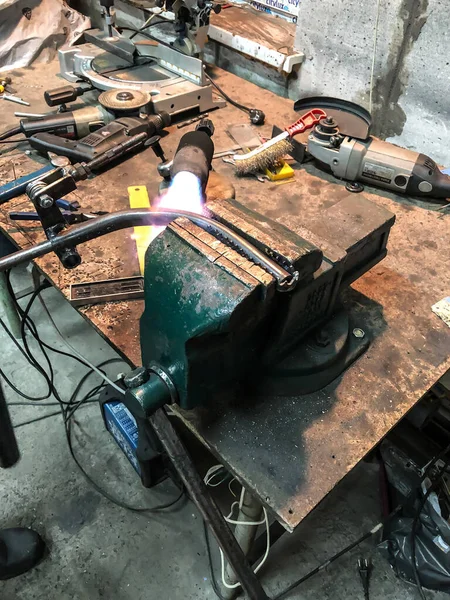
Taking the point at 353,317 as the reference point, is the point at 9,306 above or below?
below

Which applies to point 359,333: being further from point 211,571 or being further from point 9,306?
point 9,306

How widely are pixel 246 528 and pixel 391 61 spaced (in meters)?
1.31

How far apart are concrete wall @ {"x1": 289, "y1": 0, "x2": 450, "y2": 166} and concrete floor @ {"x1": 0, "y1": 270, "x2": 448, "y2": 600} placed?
1.01 meters

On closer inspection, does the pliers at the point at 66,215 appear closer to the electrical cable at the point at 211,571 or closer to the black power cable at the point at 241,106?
the black power cable at the point at 241,106

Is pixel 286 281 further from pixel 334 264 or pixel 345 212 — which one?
pixel 345 212

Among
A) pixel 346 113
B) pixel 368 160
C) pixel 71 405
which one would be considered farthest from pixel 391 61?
pixel 71 405

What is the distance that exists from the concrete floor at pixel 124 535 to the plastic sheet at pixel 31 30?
4.93 feet

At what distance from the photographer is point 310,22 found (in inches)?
59.1

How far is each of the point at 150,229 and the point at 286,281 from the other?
0.53m

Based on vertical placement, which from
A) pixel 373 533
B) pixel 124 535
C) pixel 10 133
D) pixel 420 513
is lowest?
pixel 124 535

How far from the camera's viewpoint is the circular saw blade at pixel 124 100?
1.35 m

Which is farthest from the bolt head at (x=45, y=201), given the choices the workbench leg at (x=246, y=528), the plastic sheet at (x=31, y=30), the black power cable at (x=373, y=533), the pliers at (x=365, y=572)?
the plastic sheet at (x=31, y=30)

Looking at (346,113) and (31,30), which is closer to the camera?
(346,113)

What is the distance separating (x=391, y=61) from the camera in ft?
4.53
